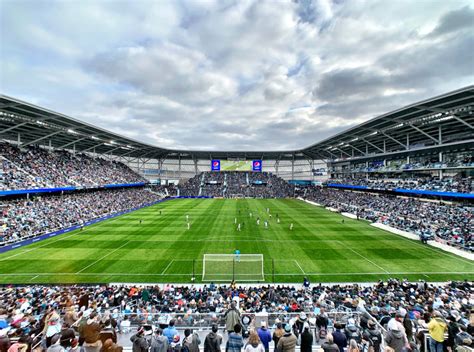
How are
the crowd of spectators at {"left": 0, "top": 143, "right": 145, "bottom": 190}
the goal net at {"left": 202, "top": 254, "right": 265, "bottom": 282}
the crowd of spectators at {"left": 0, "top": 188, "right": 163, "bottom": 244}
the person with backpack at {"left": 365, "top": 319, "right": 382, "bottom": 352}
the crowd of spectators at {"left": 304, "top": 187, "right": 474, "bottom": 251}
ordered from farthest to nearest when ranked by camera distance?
the crowd of spectators at {"left": 0, "top": 143, "right": 145, "bottom": 190}
the crowd of spectators at {"left": 0, "top": 188, "right": 163, "bottom": 244}
the crowd of spectators at {"left": 304, "top": 187, "right": 474, "bottom": 251}
the goal net at {"left": 202, "top": 254, "right": 265, "bottom": 282}
the person with backpack at {"left": 365, "top": 319, "right": 382, "bottom": 352}

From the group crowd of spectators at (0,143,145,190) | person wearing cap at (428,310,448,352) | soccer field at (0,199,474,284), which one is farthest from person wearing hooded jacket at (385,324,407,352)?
crowd of spectators at (0,143,145,190)

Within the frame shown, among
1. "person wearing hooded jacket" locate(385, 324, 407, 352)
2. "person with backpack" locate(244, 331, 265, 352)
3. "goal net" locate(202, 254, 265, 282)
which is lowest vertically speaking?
"goal net" locate(202, 254, 265, 282)

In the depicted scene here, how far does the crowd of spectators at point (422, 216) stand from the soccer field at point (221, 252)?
3606mm

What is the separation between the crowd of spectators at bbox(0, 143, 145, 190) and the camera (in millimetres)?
32781

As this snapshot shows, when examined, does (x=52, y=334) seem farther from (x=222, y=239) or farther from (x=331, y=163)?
(x=331, y=163)

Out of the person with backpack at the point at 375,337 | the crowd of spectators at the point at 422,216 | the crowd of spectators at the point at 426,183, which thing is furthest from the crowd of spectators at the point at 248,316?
the crowd of spectators at the point at 426,183

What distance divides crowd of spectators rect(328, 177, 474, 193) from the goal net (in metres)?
32.6

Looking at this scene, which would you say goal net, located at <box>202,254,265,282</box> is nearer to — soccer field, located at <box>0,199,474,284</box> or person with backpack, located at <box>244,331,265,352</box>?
soccer field, located at <box>0,199,474,284</box>

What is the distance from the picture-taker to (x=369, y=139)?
5231 centimetres

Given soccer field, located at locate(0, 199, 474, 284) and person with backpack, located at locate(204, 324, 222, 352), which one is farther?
soccer field, located at locate(0, 199, 474, 284)

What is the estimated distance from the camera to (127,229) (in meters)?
31.5

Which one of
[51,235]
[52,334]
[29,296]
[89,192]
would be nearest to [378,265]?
[52,334]

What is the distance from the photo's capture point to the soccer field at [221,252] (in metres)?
17.5

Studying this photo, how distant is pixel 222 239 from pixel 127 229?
14410 mm
